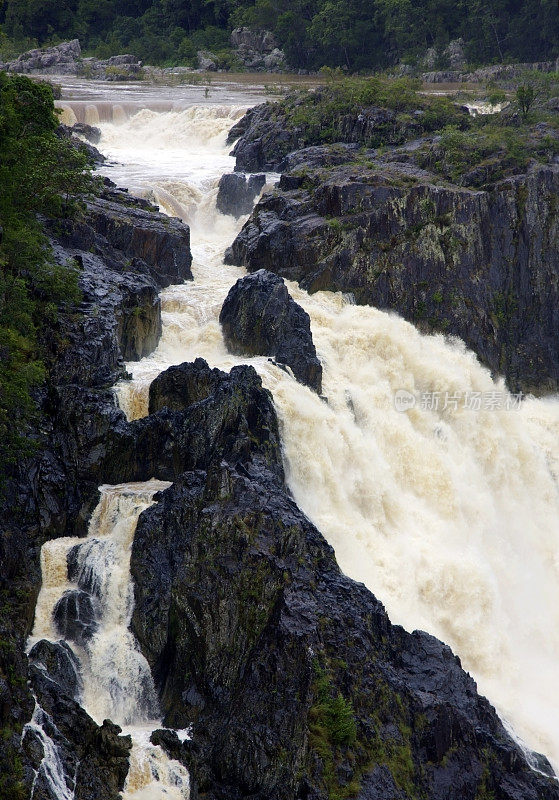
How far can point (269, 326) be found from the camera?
34.6 metres

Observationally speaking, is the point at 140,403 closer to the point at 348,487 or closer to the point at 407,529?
the point at 348,487

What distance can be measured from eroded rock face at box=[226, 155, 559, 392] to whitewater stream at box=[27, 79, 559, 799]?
1277 mm

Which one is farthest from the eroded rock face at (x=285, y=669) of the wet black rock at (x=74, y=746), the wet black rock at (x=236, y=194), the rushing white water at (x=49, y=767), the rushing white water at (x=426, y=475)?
the wet black rock at (x=236, y=194)

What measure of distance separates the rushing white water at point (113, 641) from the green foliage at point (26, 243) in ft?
10.0

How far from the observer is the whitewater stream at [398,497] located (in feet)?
78.3

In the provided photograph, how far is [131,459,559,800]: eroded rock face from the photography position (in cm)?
2047

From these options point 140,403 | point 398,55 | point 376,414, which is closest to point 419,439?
point 376,414

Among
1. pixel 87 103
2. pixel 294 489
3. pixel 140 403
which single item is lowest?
pixel 294 489

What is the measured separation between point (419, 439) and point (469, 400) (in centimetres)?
561

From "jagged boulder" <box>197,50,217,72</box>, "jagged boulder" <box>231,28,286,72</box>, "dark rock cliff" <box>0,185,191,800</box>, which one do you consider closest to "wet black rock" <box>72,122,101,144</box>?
"dark rock cliff" <box>0,185,191,800</box>

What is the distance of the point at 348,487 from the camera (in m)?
30.0

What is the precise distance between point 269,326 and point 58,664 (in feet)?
55.0

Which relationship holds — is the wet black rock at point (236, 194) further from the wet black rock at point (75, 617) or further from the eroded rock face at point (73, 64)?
the eroded rock face at point (73, 64)

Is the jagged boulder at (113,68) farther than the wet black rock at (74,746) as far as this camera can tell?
Yes
